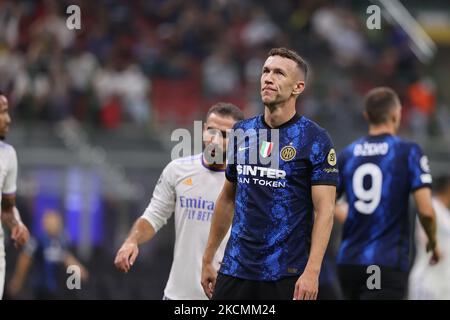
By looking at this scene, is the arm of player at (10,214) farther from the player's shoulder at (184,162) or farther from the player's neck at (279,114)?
the player's neck at (279,114)

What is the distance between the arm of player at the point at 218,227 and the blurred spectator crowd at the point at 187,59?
9.40 m

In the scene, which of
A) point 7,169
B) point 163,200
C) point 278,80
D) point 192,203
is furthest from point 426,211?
point 7,169

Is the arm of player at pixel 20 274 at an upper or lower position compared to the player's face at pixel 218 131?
lower

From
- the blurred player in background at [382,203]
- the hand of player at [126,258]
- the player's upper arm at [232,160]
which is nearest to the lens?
the player's upper arm at [232,160]

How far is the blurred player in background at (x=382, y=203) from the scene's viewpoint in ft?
26.5

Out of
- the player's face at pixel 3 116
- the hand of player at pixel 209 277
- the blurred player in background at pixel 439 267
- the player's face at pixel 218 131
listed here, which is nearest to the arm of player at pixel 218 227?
the hand of player at pixel 209 277

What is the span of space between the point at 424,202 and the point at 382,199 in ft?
1.23

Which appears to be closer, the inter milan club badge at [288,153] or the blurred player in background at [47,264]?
the inter milan club badge at [288,153]

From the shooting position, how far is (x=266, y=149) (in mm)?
6211

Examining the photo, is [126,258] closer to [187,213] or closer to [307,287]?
[187,213]

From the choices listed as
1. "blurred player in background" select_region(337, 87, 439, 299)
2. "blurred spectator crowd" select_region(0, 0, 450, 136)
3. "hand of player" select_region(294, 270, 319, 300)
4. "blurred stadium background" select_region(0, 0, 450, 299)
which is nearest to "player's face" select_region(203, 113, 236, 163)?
"blurred player in background" select_region(337, 87, 439, 299)

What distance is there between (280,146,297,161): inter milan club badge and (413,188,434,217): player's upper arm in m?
2.20
